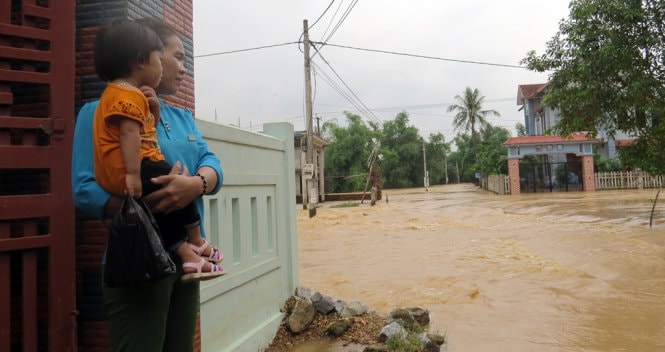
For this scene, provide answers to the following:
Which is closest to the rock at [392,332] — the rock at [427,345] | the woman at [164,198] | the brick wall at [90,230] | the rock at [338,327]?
the rock at [427,345]

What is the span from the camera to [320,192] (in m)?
31.1

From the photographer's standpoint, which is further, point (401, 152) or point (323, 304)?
point (401, 152)

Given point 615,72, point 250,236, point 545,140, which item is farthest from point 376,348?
point 545,140

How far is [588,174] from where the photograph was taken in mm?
29062

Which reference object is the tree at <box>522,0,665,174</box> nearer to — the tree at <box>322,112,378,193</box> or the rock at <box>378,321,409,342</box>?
the rock at <box>378,321,409,342</box>

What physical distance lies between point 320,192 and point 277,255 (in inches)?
1042

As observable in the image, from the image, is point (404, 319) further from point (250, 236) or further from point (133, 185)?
point (133, 185)

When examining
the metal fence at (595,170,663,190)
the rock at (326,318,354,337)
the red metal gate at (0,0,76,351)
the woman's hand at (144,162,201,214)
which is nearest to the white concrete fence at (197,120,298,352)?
the rock at (326,318,354,337)

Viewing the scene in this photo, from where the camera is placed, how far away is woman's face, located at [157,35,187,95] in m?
1.76

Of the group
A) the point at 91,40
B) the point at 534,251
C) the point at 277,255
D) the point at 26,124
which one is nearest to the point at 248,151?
the point at 277,255

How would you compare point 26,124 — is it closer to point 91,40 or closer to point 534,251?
point 91,40

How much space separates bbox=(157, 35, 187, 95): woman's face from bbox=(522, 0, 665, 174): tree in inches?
377

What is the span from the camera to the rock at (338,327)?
4316mm

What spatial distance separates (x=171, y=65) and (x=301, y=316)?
3.20 meters
